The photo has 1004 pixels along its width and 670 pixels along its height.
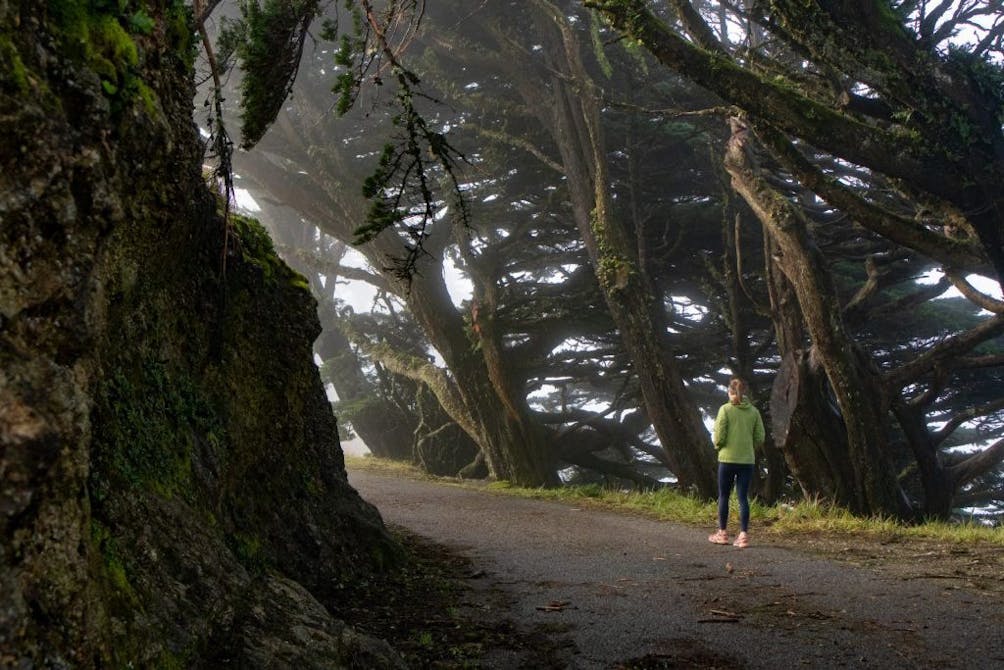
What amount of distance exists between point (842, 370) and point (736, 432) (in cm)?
272

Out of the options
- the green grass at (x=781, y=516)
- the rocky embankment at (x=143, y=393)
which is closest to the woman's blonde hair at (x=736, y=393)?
the green grass at (x=781, y=516)

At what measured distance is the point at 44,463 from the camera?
2.03m

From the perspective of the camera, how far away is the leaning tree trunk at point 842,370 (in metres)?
10.2

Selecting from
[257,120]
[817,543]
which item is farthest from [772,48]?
[257,120]

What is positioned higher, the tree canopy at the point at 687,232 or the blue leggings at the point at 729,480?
the tree canopy at the point at 687,232

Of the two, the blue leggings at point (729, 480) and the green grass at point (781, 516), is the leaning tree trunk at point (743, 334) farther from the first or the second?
Result: the blue leggings at point (729, 480)

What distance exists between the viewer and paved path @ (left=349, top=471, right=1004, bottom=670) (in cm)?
414

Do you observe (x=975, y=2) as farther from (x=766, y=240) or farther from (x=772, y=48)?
(x=772, y=48)

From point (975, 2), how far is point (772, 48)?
4.72m

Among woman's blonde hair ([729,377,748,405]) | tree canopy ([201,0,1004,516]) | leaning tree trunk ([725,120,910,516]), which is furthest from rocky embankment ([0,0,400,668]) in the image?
leaning tree trunk ([725,120,910,516])

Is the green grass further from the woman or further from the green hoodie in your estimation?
the green hoodie

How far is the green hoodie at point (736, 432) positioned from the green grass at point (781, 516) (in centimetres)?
120

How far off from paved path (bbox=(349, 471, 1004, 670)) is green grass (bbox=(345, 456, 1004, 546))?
1277 mm

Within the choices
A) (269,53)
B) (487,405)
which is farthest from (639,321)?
(269,53)
